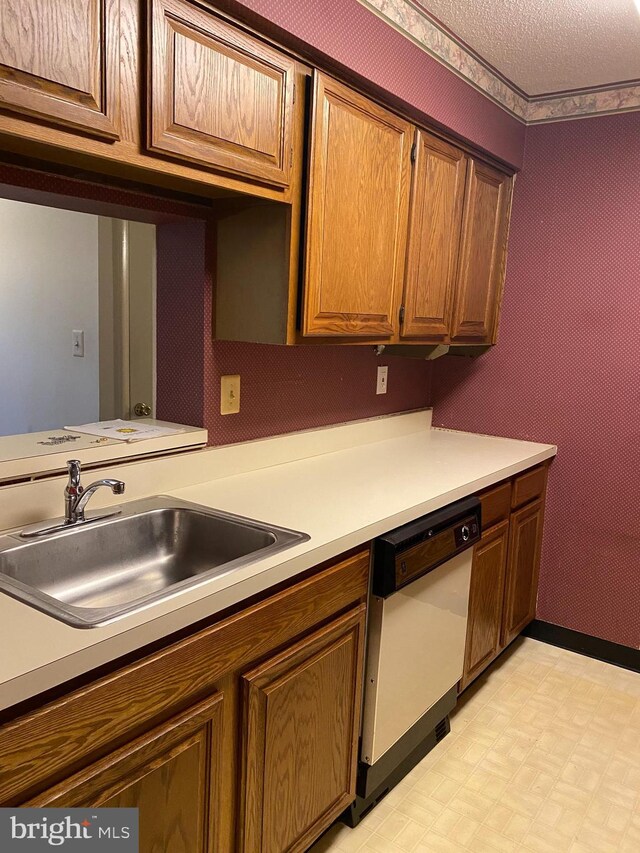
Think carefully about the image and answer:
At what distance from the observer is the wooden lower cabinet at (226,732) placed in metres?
1.03

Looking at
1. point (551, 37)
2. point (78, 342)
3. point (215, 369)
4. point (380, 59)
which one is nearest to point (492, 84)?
point (551, 37)

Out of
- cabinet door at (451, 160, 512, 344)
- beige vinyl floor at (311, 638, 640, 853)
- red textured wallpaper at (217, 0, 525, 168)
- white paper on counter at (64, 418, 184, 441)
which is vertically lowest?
beige vinyl floor at (311, 638, 640, 853)

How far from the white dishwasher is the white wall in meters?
1.51

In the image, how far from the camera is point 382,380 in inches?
112

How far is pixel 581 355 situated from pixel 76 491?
7.08 feet

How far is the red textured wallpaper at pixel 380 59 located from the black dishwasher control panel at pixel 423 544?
1.28 meters

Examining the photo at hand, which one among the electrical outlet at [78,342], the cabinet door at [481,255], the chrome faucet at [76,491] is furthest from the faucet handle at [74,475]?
the cabinet door at [481,255]

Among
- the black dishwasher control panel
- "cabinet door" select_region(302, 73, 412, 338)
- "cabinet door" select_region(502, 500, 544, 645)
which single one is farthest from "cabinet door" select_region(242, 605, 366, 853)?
"cabinet door" select_region(502, 500, 544, 645)

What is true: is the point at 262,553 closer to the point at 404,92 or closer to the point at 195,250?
A: the point at 195,250

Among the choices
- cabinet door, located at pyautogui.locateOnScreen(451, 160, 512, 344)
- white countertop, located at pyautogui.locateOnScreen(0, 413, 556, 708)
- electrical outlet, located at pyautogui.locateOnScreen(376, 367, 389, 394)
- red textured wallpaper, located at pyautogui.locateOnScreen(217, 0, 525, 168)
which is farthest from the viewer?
electrical outlet, located at pyautogui.locateOnScreen(376, 367, 389, 394)

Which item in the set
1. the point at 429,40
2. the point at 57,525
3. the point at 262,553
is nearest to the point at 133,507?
the point at 57,525

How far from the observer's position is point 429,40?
2.16 m

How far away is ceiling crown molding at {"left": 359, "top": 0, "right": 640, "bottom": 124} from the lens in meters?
2.03

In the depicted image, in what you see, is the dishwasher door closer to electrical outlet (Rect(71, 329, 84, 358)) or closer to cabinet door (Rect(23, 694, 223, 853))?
cabinet door (Rect(23, 694, 223, 853))
